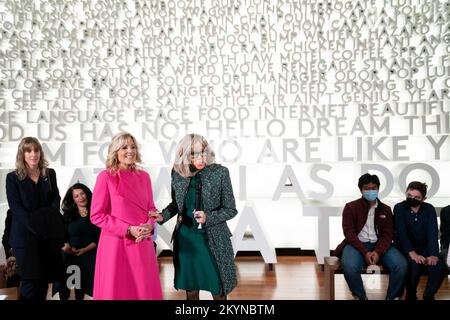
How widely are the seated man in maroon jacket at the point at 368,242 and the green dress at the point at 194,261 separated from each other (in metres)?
1.15

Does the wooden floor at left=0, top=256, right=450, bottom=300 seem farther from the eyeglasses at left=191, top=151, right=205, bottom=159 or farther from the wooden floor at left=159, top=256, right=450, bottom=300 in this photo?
the eyeglasses at left=191, top=151, right=205, bottom=159

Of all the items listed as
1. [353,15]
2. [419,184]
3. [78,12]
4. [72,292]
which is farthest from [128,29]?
[419,184]

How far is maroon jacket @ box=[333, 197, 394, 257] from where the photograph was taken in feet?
11.5

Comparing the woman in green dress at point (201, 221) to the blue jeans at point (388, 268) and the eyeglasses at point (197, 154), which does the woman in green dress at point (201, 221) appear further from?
the blue jeans at point (388, 268)

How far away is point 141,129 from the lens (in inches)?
156

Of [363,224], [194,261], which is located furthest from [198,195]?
[363,224]

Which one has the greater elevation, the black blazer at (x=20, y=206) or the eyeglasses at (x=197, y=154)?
the eyeglasses at (x=197, y=154)

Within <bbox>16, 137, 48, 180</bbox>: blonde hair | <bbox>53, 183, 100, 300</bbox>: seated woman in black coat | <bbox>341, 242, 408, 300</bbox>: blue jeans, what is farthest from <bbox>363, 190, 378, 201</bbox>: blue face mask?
<bbox>16, 137, 48, 180</bbox>: blonde hair

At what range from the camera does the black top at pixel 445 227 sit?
12.1 feet

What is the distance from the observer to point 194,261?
2.93 m

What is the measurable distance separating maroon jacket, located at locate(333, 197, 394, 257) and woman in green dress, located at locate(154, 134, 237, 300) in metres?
1.09

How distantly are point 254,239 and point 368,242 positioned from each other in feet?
3.12

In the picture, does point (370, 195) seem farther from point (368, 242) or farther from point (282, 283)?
point (282, 283)

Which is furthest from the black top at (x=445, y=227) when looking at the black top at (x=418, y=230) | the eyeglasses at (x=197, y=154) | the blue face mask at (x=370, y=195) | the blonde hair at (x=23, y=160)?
the blonde hair at (x=23, y=160)
